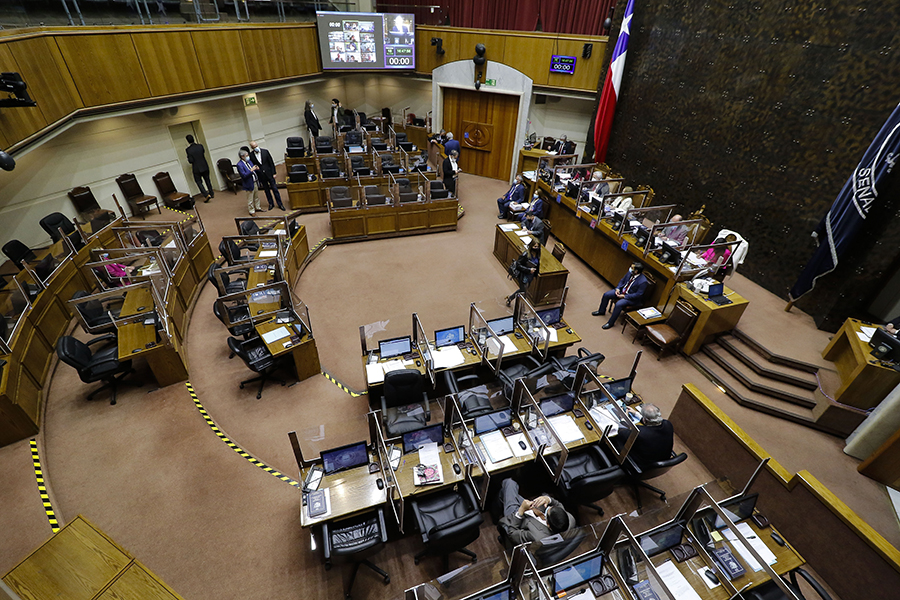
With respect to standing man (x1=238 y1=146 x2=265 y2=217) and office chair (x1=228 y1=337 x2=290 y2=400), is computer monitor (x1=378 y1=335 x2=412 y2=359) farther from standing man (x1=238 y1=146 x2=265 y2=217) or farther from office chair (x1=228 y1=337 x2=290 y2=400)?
standing man (x1=238 y1=146 x2=265 y2=217)

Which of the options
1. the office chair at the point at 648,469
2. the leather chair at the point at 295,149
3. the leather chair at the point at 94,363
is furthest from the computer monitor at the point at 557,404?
the leather chair at the point at 295,149

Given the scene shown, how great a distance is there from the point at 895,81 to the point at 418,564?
9346 mm

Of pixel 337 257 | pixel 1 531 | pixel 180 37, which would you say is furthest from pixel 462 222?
pixel 1 531

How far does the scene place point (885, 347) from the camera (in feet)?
17.6

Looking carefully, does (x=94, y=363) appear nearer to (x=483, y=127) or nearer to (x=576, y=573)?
(x=576, y=573)

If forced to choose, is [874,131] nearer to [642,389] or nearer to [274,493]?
[642,389]

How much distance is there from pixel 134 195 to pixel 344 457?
34.2 feet

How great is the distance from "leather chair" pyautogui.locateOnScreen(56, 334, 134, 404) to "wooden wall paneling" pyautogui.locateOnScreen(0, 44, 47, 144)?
323 cm

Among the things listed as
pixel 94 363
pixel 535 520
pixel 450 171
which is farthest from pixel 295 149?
pixel 535 520

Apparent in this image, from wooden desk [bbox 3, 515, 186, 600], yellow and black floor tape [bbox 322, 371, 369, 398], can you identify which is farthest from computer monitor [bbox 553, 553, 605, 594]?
yellow and black floor tape [bbox 322, 371, 369, 398]

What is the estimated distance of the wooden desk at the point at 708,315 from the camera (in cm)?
674

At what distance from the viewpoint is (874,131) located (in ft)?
21.1

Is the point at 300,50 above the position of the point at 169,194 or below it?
above

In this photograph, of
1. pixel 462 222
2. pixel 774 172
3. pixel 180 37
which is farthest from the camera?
pixel 462 222
